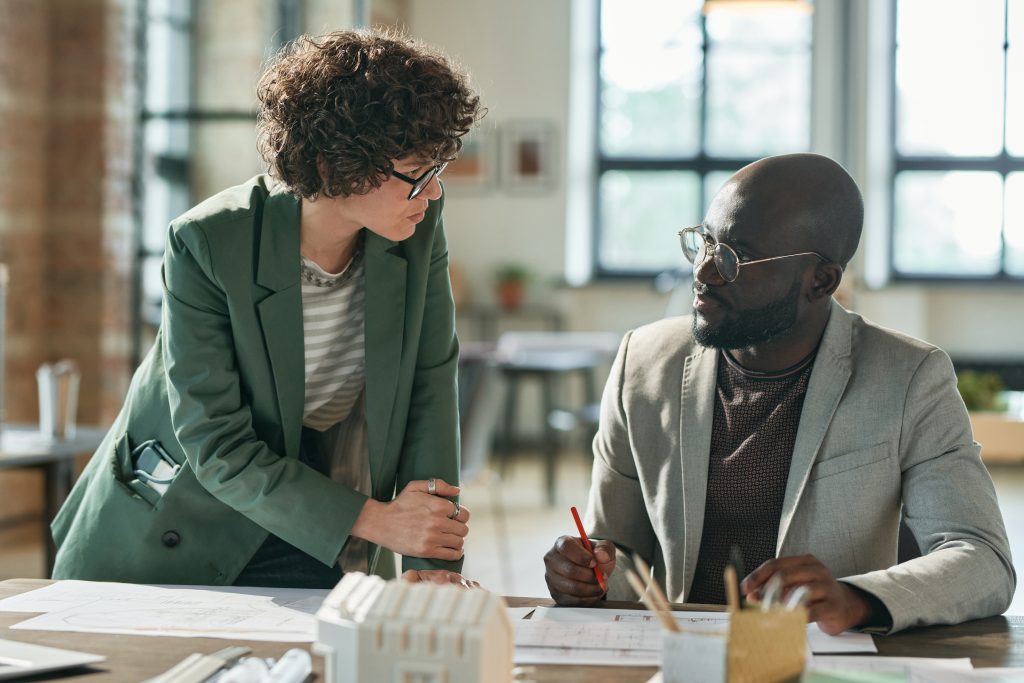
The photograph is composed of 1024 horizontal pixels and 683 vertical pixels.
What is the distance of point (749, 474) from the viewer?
1.67 metres

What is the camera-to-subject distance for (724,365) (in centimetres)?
176

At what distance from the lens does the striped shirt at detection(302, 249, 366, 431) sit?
1660 mm

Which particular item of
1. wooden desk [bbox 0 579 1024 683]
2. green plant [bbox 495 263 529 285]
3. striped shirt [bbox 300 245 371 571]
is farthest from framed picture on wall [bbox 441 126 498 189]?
wooden desk [bbox 0 579 1024 683]

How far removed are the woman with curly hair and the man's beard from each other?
38 centimetres

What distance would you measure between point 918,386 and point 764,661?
76 centimetres

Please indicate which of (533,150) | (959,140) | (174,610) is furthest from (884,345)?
(959,140)

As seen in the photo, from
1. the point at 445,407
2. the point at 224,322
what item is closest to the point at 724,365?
the point at 445,407

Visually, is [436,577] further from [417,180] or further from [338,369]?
[417,180]

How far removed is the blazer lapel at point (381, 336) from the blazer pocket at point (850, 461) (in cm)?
60

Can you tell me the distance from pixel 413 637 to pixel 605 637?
0.43 meters

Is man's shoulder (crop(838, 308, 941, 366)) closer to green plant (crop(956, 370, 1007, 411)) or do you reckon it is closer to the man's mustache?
the man's mustache

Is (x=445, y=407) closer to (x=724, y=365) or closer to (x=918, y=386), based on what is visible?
(x=724, y=365)

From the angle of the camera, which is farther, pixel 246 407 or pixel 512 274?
pixel 512 274

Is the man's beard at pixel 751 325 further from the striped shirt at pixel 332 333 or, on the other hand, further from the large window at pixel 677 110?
the large window at pixel 677 110
